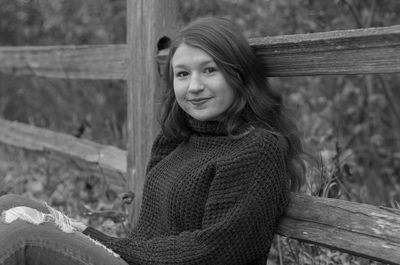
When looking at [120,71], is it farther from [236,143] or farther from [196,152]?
[236,143]

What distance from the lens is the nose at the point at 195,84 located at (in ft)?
6.98

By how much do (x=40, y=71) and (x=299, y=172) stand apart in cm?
262

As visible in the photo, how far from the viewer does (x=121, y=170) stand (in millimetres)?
3307

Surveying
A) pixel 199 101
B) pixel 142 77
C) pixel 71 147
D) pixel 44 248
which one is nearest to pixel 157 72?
pixel 142 77

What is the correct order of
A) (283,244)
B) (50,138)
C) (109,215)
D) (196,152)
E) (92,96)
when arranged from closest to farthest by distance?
(196,152)
(283,244)
(109,215)
(50,138)
(92,96)

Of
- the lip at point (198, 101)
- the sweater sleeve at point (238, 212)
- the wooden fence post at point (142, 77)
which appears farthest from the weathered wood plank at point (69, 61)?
the sweater sleeve at point (238, 212)

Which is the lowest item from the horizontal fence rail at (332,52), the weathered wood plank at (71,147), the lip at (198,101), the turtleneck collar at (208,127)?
the weathered wood plank at (71,147)

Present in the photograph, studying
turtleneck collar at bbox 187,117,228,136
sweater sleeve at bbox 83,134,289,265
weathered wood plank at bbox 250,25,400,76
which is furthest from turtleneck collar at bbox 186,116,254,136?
weathered wood plank at bbox 250,25,400,76

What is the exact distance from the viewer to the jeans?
1892 millimetres

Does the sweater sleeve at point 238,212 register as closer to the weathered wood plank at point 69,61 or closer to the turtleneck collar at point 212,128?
the turtleneck collar at point 212,128

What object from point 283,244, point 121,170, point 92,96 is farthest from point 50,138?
point 283,244

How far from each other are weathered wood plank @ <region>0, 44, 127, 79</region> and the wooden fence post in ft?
0.81

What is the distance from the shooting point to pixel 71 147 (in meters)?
4.02

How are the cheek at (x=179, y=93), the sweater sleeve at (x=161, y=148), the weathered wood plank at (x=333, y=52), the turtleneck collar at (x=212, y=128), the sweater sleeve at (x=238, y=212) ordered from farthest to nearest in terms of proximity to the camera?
the sweater sleeve at (x=161, y=148), the cheek at (x=179, y=93), the turtleneck collar at (x=212, y=128), the sweater sleeve at (x=238, y=212), the weathered wood plank at (x=333, y=52)
